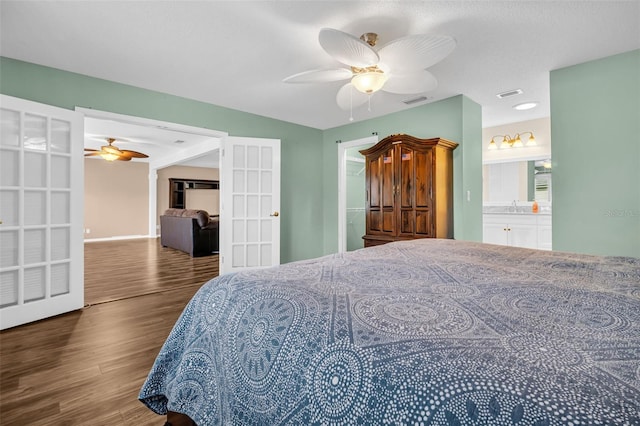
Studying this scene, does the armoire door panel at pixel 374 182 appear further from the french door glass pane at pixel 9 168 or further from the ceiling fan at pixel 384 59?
the french door glass pane at pixel 9 168

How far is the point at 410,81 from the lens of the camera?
2.38 m

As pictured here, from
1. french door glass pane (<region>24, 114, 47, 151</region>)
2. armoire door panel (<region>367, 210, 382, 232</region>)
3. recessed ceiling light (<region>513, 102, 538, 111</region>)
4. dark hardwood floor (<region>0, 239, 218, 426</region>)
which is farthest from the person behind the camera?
armoire door panel (<region>367, 210, 382, 232</region>)

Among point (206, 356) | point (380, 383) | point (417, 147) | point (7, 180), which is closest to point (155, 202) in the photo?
point (7, 180)

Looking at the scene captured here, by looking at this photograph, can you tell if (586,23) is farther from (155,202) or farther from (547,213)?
(155,202)

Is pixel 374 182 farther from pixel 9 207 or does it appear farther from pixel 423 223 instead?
pixel 9 207

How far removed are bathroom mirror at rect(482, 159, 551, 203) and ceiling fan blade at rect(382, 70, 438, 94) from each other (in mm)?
3355

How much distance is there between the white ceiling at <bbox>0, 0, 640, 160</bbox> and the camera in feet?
6.66

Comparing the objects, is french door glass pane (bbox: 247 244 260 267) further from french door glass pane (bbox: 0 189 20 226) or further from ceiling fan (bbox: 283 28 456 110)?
ceiling fan (bbox: 283 28 456 110)

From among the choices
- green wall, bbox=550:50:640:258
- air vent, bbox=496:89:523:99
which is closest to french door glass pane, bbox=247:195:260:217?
air vent, bbox=496:89:523:99

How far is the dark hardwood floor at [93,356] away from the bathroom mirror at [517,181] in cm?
504

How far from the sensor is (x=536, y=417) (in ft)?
1.43

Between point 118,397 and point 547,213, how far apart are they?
17.8ft

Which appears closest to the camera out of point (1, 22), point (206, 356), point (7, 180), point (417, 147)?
point (206, 356)

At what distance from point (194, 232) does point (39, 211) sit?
3319 millimetres
